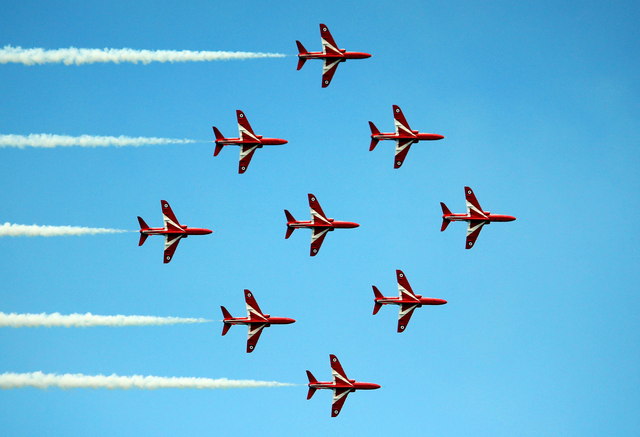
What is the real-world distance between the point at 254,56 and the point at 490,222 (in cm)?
2409

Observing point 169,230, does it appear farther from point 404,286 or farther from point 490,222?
point 490,222

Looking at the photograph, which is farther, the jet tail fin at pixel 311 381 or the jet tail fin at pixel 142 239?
the jet tail fin at pixel 311 381

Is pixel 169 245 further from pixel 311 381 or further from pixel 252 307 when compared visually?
pixel 311 381

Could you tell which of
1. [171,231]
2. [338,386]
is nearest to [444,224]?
[338,386]

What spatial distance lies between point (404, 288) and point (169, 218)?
20.4 meters

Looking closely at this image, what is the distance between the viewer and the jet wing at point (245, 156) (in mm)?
98250

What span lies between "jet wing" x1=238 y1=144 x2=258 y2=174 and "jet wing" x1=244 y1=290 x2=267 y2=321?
32.5 ft

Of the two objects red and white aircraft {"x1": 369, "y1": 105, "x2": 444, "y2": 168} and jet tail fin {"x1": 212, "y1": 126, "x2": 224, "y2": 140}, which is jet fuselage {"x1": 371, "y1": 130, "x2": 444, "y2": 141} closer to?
red and white aircraft {"x1": 369, "y1": 105, "x2": 444, "y2": 168}

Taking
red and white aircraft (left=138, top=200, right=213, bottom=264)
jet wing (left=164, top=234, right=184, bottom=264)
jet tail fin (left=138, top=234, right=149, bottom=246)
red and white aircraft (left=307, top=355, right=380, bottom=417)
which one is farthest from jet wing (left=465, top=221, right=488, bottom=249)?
jet tail fin (left=138, top=234, right=149, bottom=246)

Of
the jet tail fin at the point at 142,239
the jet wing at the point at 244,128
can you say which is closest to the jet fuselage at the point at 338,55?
the jet wing at the point at 244,128

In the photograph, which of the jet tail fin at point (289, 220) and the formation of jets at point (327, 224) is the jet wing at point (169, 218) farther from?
the jet tail fin at point (289, 220)

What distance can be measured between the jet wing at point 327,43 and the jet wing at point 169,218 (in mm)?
17698

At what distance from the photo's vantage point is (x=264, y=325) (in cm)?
9756

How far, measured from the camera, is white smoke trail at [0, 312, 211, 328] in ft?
280
